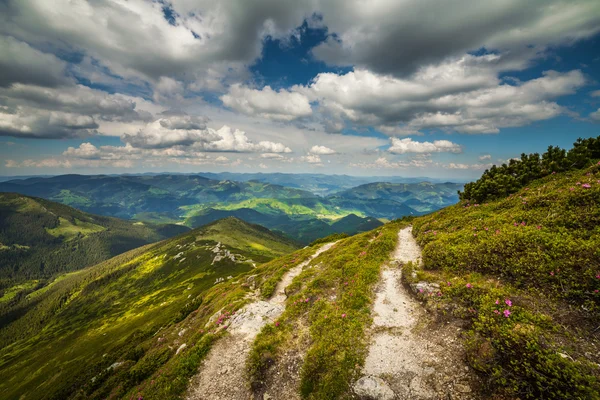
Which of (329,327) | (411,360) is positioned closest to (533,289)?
(411,360)

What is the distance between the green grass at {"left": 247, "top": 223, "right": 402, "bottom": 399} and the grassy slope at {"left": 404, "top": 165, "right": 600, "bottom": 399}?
5656 mm

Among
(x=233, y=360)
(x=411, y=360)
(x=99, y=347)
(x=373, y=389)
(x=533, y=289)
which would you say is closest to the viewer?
(x=373, y=389)

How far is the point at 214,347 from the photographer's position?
21.1 metres

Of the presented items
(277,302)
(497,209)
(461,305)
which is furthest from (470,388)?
(497,209)

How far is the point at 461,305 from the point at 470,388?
590 centimetres

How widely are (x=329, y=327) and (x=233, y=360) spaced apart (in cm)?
850

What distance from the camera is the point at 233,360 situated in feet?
63.4

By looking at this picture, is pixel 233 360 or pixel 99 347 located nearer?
pixel 233 360

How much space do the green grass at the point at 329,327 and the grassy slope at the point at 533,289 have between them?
5.66m

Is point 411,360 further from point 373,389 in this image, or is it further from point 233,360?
point 233,360

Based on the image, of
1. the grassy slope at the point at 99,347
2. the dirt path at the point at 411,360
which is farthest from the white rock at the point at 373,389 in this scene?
the grassy slope at the point at 99,347

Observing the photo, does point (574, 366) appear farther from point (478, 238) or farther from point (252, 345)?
point (252, 345)

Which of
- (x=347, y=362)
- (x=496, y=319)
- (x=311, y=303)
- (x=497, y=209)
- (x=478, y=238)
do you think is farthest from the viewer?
(x=497, y=209)

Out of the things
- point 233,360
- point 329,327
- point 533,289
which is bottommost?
point 233,360
